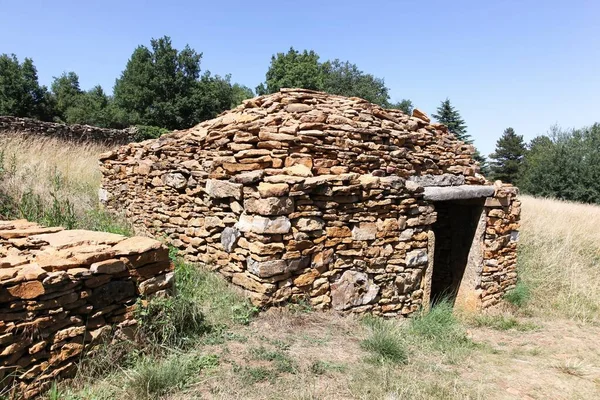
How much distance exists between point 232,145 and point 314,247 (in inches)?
65.4

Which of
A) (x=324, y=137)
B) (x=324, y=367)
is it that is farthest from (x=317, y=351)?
(x=324, y=137)

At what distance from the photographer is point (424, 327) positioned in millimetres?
4742

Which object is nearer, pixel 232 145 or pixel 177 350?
pixel 177 350

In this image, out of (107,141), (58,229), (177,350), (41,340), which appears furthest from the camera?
(107,141)

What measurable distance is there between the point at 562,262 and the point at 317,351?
7514 millimetres

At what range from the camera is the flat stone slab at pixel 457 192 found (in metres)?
5.42

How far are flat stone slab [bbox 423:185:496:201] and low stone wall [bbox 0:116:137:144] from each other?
36.4ft

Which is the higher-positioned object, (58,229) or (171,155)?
(171,155)

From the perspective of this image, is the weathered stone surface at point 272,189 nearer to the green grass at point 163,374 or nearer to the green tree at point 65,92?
the green grass at point 163,374

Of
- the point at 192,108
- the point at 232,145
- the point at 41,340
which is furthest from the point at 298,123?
the point at 192,108

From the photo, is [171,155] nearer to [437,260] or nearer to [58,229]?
[58,229]

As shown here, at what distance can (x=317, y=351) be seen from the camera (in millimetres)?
3600

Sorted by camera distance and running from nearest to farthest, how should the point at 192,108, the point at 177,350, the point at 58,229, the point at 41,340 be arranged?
1. the point at 41,340
2. the point at 177,350
3. the point at 58,229
4. the point at 192,108

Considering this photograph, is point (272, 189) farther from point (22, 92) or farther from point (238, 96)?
point (238, 96)
